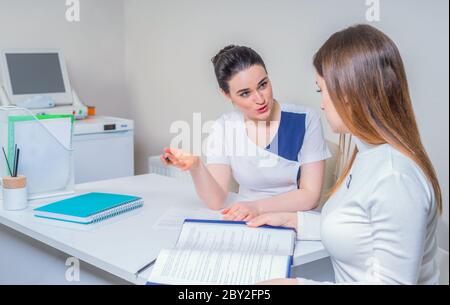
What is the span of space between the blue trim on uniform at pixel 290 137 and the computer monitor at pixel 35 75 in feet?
5.45

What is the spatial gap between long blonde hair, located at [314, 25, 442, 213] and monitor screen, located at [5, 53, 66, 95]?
90.0 inches

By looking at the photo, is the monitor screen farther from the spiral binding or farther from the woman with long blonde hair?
the woman with long blonde hair


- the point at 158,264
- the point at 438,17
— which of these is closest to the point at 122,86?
the point at 438,17

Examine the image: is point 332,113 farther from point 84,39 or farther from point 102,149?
point 84,39

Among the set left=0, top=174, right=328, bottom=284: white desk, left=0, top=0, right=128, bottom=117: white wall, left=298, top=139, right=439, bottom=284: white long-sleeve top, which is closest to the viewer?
left=298, top=139, right=439, bottom=284: white long-sleeve top

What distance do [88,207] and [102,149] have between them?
141cm

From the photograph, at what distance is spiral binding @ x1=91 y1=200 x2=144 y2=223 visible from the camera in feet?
4.94

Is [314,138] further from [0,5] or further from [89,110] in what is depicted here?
[0,5]

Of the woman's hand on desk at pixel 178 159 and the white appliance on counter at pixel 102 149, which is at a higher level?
the woman's hand on desk at pixel 178 159

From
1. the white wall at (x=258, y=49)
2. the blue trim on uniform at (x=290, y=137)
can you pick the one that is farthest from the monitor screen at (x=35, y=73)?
the blue trim on uniform at (x=290, y=137)

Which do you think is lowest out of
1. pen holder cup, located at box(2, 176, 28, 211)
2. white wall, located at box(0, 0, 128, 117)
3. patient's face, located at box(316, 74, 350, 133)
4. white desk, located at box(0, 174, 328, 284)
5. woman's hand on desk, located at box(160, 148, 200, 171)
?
white desk, located at box(0, 174, 328, 284)

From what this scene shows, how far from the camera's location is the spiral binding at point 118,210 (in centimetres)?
151

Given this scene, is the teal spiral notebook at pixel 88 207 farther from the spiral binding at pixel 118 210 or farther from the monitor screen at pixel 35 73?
the monitor screen at pixel 35 73

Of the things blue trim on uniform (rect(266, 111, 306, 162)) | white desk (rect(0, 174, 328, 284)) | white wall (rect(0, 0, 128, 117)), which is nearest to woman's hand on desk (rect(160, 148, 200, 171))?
white desk (rect(0, 174, 328, 284))
